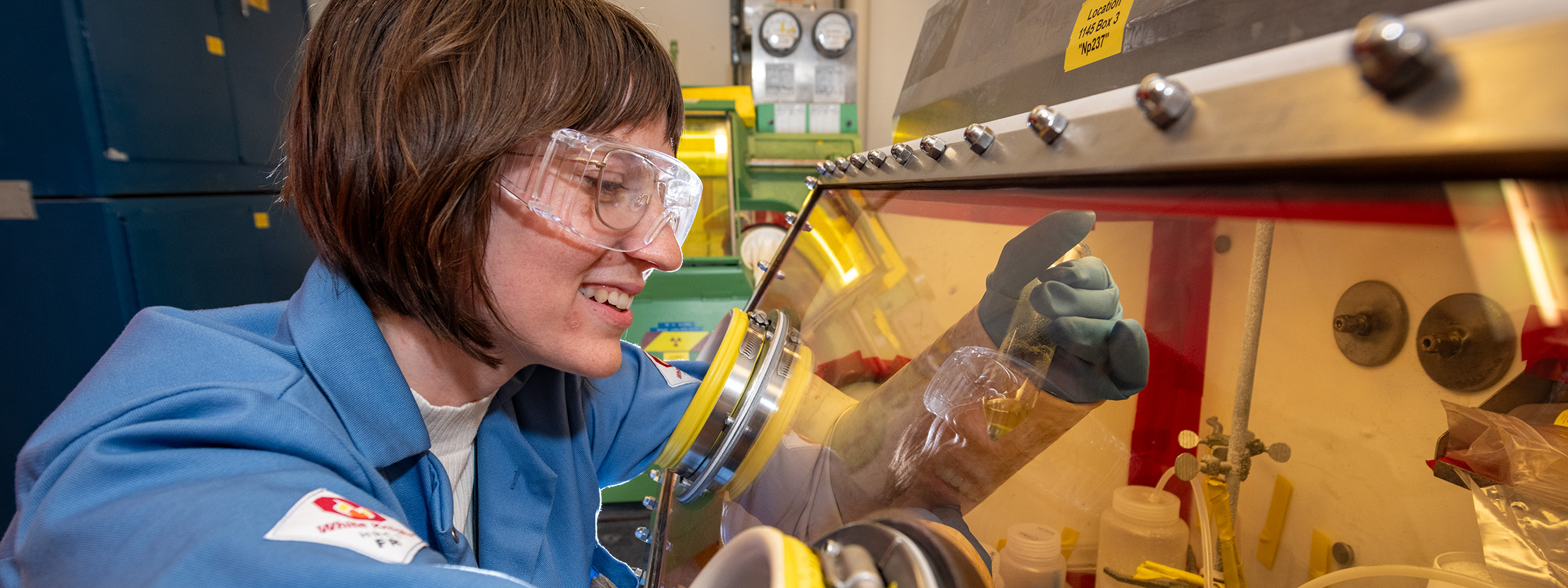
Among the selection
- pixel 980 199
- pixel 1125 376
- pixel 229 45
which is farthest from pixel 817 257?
pixel 229 45

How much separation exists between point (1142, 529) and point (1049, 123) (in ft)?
1.07

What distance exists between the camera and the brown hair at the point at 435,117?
0.65 m

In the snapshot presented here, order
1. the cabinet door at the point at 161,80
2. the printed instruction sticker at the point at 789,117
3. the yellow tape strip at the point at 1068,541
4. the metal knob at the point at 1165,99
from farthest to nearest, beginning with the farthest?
the printed instruction sticker at the point at 789,117 → the cabinet door at the point at 161,80 → the yellow tape strip at the point at 1068,541 → the metal knob at the point at 1165,99

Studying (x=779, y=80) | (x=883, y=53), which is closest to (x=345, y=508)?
(x=779, y=80)

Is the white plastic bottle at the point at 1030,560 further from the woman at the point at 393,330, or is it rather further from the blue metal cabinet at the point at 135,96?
the blue metal cabinet at the point at 135,96

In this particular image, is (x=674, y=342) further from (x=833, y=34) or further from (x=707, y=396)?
(x=833, y=34)

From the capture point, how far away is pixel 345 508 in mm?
481

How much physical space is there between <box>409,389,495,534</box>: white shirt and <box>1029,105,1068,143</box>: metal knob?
0.73m

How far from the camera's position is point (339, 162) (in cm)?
A: 69

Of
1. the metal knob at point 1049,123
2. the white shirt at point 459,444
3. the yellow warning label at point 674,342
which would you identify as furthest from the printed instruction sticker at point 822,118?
the metal knob at point 1049,123

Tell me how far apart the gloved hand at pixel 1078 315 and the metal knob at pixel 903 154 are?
0.20 meters

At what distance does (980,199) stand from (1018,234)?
7 centimetres

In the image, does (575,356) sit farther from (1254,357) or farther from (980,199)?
(1254,357)

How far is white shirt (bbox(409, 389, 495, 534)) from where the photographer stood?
83cm
